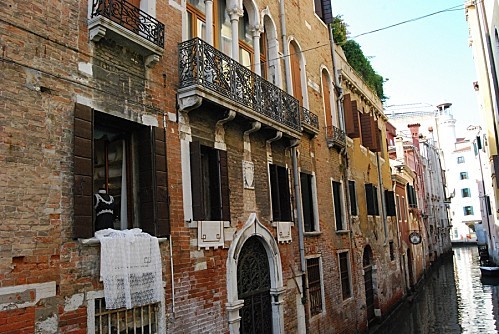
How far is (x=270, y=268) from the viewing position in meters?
10.2

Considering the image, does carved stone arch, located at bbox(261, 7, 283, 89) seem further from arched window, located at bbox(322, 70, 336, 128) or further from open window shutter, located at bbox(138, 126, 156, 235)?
open window shutter, located at bbox(138, 126, 156, 235)

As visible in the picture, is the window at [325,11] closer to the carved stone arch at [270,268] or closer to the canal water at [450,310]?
the carved stone arch at [270,268]

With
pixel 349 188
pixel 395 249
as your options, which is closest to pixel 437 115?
pixel 395 249

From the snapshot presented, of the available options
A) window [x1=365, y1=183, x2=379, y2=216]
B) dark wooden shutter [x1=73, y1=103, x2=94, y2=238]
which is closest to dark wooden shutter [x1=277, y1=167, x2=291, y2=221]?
dark wooden shutter [x1=73, y1=103, x2=94, y2=238]

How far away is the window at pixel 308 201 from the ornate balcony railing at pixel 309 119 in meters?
1.43

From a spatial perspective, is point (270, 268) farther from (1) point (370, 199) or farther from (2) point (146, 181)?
(1) point (370, 199)

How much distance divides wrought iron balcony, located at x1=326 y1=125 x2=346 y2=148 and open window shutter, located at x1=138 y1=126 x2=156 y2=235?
8481mm

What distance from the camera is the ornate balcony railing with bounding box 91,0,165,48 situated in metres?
6.32

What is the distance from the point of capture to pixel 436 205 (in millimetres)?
49562

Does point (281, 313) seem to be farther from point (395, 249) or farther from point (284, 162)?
point (395, 249)

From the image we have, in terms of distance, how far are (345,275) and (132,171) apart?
32.3 ft

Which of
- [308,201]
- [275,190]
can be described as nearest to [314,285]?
[308,201]

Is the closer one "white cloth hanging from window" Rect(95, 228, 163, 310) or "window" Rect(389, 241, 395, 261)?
"white cloth hanging from window" Rect(95, 228, 163, 310)

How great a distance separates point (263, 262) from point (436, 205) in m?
44.7
